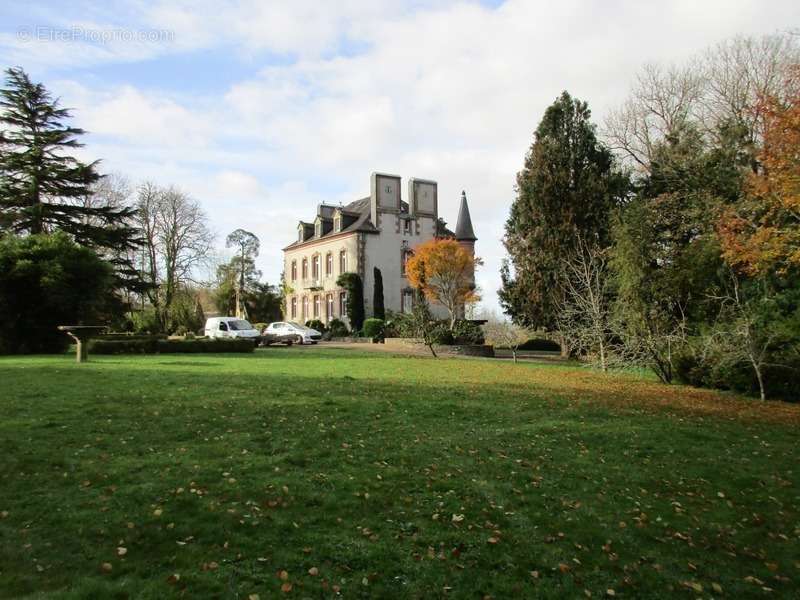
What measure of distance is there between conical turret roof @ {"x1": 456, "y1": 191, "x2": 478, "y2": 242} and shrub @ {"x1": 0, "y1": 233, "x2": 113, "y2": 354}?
32080 mm

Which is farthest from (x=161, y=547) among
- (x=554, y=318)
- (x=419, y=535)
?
(x=554, y=318)

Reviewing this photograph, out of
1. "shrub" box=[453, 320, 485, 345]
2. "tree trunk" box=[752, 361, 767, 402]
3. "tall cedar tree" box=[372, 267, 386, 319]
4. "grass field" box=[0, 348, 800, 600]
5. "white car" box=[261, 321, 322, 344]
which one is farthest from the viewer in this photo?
"tall cedar tree" box=[372, 267, 386, 319]

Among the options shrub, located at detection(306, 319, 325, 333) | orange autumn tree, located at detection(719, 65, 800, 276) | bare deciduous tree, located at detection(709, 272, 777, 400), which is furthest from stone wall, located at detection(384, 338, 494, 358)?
shrub, located at detection(306, 319, 325, 333)

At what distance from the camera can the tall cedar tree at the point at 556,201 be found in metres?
28.8

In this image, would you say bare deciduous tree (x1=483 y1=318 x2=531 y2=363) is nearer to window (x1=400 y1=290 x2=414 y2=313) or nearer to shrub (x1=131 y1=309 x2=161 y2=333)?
window (x1=400 y1=290 x2=414 y2=313)

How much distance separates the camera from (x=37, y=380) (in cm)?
1120

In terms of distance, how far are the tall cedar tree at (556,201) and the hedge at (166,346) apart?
15.1 meters

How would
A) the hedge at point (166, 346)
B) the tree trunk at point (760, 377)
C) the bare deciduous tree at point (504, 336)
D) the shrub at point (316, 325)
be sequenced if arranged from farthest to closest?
the shrub at point (316, 325) → the bare deciduous tree at point (504, 336) → the hedge at point (166, 346) → the tree trunk at point (760, 377)

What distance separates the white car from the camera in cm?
3732

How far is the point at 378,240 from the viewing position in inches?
1877

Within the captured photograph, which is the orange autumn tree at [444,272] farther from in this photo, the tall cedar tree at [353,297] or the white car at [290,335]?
the white car at [290,335]

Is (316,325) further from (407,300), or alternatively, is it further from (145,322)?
(145,322)

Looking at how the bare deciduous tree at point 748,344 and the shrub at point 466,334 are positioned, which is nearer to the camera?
the bare deciduous tree at point 748,344

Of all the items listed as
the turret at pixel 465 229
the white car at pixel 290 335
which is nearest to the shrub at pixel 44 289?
the white car at pixel 290 335
